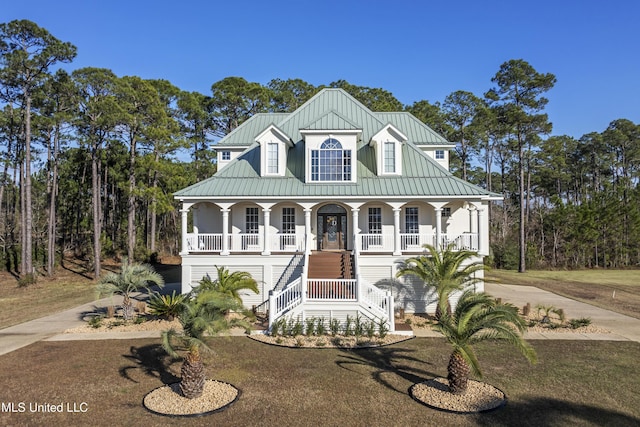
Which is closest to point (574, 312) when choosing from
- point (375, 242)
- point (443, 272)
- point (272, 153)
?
point (443, 272)

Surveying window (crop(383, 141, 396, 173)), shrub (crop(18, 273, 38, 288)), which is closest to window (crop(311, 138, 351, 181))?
window (crop(383, 141, 396, 173))

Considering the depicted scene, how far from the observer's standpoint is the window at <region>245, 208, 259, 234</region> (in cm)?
2092

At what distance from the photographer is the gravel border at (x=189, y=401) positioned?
794 centimetres

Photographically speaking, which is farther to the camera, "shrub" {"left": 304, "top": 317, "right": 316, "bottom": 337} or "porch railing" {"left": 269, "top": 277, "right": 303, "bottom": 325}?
"porch railing" {"left": 269, "top": 277, "right": 303, "bottom": 325}

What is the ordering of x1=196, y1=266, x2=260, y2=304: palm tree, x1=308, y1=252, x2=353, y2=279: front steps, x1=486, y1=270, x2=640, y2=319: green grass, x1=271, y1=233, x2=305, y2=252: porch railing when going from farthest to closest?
x1=486, y1=270, x2=640, y2=319: green grass < x1=271, y1=233, x2=305, y2=252: porch railing < x1=308, y1=252, x2=353, y2=279: front steps < x1=196, y1=266, x2=260, y2=304: palm tree

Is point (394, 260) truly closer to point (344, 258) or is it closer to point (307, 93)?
point (344, 258)

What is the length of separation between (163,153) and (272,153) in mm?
17512

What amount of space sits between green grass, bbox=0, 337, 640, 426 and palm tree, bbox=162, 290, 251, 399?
0.88 meters

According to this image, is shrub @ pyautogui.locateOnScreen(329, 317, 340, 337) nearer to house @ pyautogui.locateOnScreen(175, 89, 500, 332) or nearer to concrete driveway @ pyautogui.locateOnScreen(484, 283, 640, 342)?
house @ pyautogui.locateOnScreen(175, 89, 500, 332)

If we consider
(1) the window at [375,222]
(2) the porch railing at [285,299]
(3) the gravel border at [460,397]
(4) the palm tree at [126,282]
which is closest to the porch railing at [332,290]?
(2) the porch railing at [285,299]

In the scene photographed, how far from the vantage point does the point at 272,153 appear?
2044cm

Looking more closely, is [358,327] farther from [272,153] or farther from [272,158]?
[272,153]

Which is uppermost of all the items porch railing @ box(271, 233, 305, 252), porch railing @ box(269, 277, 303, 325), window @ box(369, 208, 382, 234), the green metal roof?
the green metal roof

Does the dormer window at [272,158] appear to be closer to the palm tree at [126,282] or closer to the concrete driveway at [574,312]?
the palm tree at [126,282]
